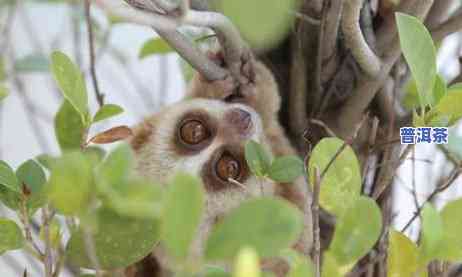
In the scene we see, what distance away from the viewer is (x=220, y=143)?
40.4 inches

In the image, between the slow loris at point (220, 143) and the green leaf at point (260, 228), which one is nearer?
the green leaf at point (260, 228)

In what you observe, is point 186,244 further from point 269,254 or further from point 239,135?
point 239,135

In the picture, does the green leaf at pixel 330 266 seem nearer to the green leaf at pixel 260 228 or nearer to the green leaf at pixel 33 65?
the green leaf at pixel 260 228

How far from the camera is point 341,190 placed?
0.62 m

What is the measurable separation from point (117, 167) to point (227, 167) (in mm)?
608

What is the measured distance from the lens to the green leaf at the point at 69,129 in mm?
731

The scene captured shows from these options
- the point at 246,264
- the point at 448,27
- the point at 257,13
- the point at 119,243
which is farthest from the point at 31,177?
the point at 448,27

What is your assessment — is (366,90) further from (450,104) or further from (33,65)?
(33,65)

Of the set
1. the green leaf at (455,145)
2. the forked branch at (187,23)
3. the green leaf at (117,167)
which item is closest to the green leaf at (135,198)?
the green leaf at (117,167)

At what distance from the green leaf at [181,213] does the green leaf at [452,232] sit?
218 millimetres

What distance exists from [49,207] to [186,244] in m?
0.32

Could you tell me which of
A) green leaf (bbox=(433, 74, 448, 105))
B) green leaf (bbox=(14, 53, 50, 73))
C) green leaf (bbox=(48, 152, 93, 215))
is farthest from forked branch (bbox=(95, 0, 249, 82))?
green leaf (bbox=(14, 53, 50, 73))

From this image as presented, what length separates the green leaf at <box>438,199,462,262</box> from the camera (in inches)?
19.3

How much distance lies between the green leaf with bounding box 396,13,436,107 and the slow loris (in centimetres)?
40
